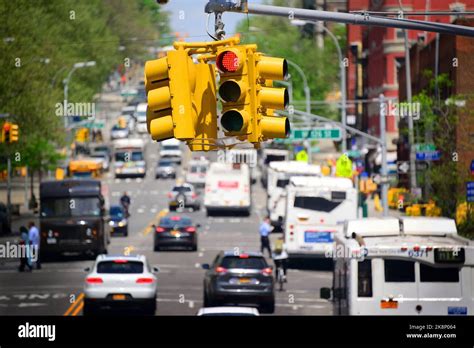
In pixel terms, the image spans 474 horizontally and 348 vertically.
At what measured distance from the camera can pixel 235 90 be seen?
50.4 ft

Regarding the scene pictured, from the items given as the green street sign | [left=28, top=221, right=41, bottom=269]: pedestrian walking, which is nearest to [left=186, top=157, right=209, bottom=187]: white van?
the green street sign

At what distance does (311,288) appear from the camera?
43188 millimetres

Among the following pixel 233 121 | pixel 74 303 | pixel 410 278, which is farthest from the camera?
pixel 74 303

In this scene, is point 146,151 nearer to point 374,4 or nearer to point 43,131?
point 374,4

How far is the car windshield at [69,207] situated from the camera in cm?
5253

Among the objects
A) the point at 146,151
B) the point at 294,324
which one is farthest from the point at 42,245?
the point at 146,151

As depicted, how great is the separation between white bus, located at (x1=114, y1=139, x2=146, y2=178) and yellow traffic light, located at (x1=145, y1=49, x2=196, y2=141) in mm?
92973

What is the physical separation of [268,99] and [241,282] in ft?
66.0

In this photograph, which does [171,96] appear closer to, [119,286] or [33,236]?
[119,286]

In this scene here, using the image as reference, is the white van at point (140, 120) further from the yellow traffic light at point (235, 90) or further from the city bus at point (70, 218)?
the yellow traffic light at point (235, 90)

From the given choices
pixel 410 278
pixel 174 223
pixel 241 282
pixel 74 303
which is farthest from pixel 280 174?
pixel 410 278

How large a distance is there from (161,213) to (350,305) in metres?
61.6

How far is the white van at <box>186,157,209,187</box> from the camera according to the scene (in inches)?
3967

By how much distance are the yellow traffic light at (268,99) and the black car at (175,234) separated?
41432mm
